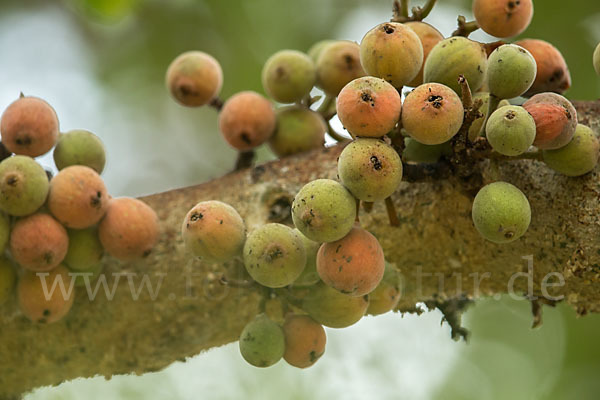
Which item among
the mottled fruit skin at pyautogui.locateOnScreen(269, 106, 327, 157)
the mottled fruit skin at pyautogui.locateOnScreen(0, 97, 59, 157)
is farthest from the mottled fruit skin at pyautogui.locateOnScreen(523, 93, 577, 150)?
the mottled fruit skin at pyautogui.locateOnScreen(0, 97, 59, 157)

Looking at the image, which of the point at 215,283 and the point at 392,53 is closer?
the point at 392,53

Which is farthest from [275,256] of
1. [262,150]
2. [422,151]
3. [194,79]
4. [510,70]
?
[262,150]

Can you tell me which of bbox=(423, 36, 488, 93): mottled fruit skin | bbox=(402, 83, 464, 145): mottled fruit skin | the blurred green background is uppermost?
bbox=(423, 36, 488, 93): mottled fruit skin

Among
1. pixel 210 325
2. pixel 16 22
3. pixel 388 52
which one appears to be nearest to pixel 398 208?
pixel 388 52

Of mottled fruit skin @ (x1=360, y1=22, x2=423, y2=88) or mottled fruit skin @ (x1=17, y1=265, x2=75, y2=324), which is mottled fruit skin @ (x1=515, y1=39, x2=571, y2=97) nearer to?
mottled fruit skin @ (x1=360, y1=22, x2=423, y2=88)

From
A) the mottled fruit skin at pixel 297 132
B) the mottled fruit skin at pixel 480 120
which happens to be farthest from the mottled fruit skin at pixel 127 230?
the mottled fruit skin at pixel 480 120

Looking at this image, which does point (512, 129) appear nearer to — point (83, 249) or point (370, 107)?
point (370, 107)
